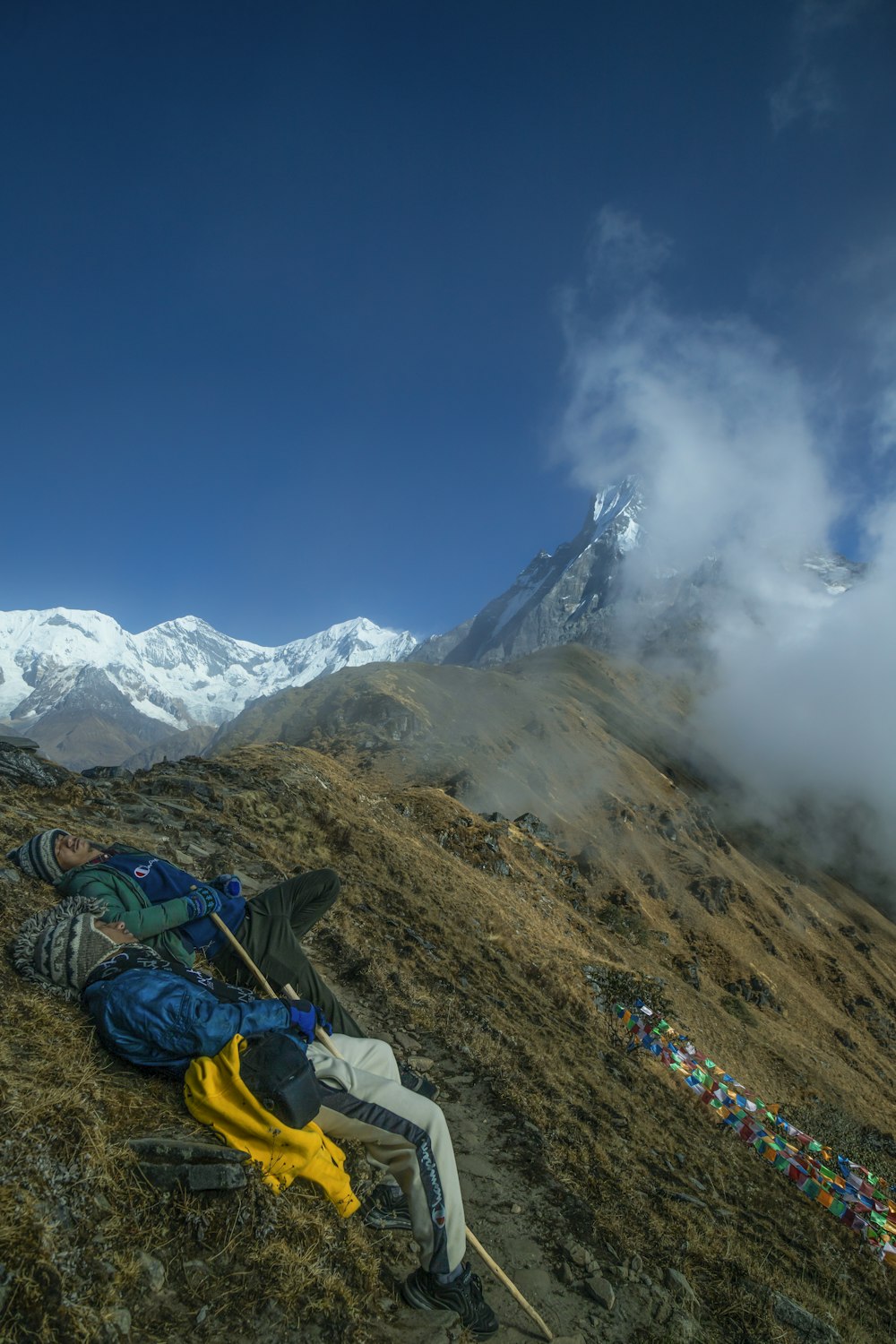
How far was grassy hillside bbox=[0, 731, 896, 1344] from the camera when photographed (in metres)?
3.20

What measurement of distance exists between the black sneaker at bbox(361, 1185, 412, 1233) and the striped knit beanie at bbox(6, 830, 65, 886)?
4.06 meters

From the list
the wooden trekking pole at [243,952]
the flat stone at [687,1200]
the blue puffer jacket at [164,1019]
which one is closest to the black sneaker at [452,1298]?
the blue puffer jacket at [164,1019]

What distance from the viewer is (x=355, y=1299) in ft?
11.8

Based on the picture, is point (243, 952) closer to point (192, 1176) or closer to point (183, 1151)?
point (183, 1151)

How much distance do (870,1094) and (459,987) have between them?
76.0 feet

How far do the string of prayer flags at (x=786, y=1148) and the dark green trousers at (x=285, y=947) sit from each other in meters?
7.05

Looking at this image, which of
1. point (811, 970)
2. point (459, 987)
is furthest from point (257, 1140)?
point (811, 970)

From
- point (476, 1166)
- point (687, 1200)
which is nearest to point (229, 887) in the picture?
point (476, 1166)

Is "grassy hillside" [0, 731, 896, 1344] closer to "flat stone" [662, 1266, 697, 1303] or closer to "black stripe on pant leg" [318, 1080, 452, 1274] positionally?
"flat stone" [662, 1266, 697, 1303]

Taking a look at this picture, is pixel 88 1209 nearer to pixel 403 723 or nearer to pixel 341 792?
pixel 341 792

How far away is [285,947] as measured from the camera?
257 inches

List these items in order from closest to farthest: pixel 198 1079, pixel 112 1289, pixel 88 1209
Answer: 1. pixel 112 1289
2. pixel 88 1209
3. pixel 198 1079

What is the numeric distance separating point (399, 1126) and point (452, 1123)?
310cm

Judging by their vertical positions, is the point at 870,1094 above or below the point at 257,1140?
above
